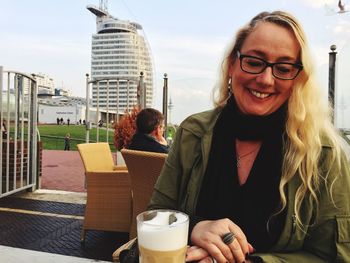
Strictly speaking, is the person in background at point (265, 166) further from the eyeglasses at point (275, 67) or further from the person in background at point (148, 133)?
the person in background at point (148, 133)

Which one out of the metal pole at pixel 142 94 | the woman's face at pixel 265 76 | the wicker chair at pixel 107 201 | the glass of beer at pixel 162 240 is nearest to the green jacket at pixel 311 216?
the woman's face at pixel 265 76

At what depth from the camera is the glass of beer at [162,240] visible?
0.79m

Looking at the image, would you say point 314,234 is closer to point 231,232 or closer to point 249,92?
point 231,232

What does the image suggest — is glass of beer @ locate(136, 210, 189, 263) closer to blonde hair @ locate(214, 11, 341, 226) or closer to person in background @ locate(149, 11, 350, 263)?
person in background @ locate(149, 11, 350, 263)

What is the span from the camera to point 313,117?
3.97 ft

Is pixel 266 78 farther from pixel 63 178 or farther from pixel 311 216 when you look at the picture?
pixel 63 178

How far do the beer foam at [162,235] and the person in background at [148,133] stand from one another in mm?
2776

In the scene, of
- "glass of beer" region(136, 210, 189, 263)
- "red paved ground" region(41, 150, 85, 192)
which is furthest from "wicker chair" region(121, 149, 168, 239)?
"red paved ground" region(41, 150, 85, 192)

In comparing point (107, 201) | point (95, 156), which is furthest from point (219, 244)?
point (95, 156)

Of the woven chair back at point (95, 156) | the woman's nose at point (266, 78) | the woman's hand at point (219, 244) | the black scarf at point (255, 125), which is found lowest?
the woven chair back at point (95, 156)

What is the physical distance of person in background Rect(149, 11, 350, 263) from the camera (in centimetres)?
105

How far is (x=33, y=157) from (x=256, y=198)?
5228mm

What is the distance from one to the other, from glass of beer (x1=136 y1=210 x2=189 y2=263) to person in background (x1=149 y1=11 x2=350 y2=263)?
0.59ft

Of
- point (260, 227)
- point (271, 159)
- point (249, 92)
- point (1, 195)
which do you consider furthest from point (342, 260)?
point (1, 195)
